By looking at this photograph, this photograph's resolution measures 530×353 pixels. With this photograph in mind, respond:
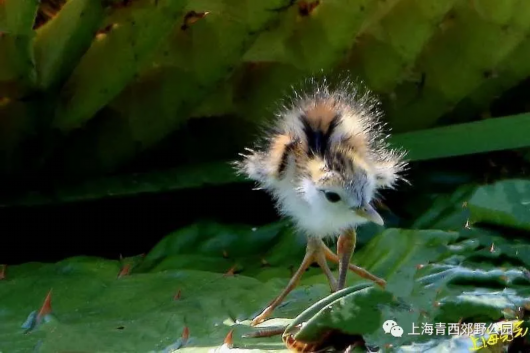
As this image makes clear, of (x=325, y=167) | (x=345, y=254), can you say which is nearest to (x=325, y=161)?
(x=325, y=167)

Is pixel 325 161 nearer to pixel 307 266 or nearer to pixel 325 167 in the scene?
pixel 325 167

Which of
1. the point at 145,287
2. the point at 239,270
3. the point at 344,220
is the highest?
the point at 344,220

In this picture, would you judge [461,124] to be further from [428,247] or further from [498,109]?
[428,247]

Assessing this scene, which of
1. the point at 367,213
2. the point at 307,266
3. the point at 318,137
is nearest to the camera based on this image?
the point at 367,213

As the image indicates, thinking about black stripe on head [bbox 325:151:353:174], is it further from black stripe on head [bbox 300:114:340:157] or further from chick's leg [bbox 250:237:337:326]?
chick's leg [bbox 250:237:337:326]

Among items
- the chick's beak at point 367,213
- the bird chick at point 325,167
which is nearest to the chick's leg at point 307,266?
the bird chick at point 325,167

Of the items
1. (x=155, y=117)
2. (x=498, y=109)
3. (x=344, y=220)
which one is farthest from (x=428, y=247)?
(x=155, y=117)

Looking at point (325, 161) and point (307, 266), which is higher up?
point (325, 161)
